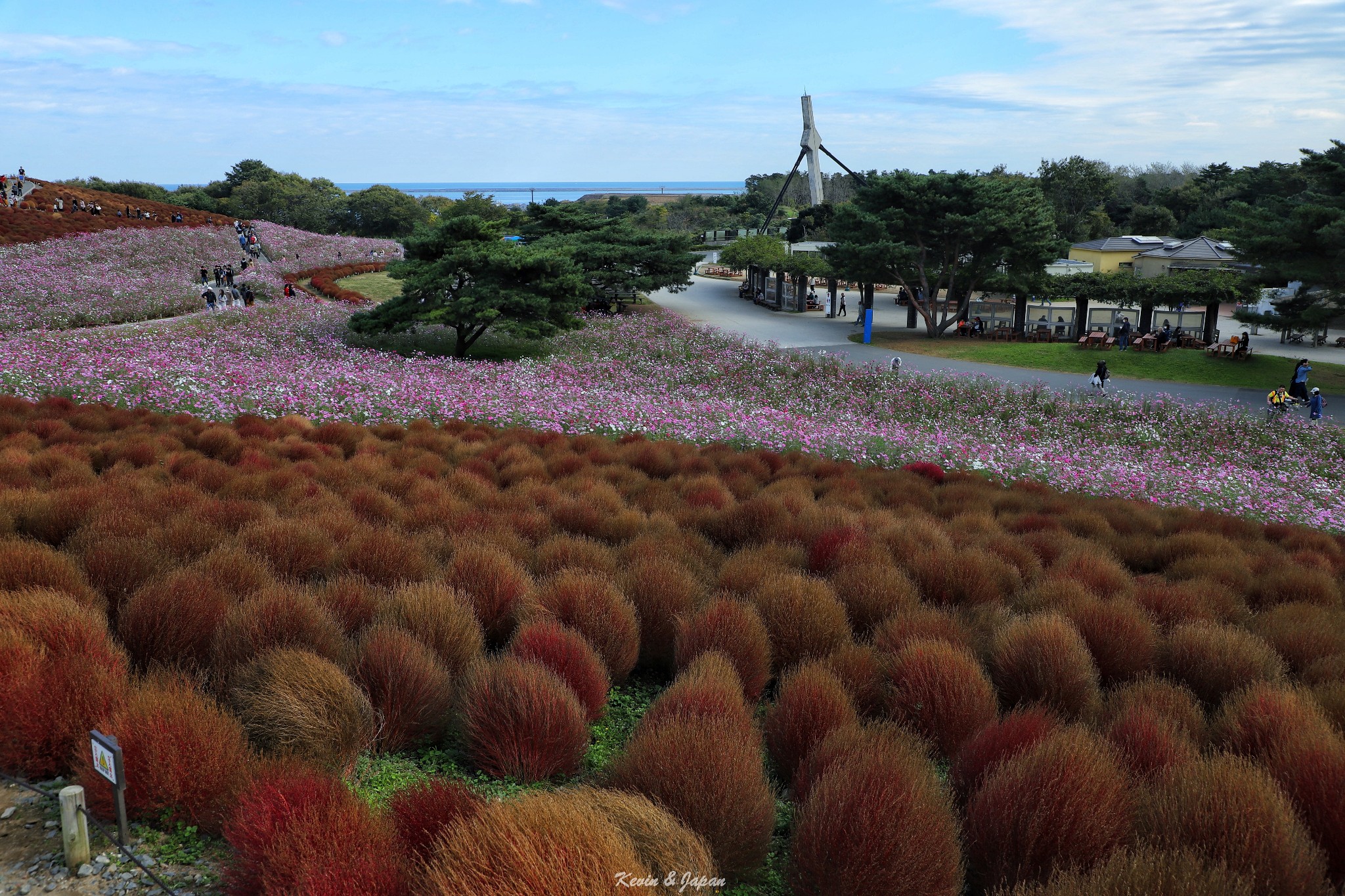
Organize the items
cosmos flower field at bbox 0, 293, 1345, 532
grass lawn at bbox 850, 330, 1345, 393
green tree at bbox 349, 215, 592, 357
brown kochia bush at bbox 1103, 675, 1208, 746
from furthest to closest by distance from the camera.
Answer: grass lawn at bbox 850, 330, 1345, 393 → green tree at bbox 349, 215, 592, 357 → cosmos flower field at bbox 0, 293, 1345, 532 → brown kochia bush at bbox 1103, 675, 1208, 746

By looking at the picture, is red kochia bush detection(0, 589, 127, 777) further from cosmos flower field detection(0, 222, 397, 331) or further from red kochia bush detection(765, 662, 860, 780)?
cosmos flower field detection(0, 222, 397, 331)

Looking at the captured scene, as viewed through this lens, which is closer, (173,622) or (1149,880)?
(1149,880)

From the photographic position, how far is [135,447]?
24.6 feet

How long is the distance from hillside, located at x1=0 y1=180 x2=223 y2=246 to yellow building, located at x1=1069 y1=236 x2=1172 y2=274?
44078 mm

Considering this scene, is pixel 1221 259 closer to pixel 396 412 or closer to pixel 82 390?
pixel 396 412

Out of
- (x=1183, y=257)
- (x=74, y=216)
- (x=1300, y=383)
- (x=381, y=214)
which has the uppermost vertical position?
(x=381, y=214)

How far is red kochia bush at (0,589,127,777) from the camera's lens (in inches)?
122

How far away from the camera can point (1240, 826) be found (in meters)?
2.67

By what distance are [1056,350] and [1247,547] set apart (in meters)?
18.8

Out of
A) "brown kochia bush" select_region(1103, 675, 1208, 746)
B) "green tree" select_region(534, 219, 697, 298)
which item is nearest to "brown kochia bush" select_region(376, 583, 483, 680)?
"brown kochia bush" select_region(1103, 675, 1208, 746)

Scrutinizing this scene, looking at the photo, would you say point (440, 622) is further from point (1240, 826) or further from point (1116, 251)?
point (1116, 251)

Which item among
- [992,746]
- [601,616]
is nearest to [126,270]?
[601,616]

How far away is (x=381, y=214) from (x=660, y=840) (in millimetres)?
59390

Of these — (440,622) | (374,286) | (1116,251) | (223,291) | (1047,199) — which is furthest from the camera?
(1047,199)
